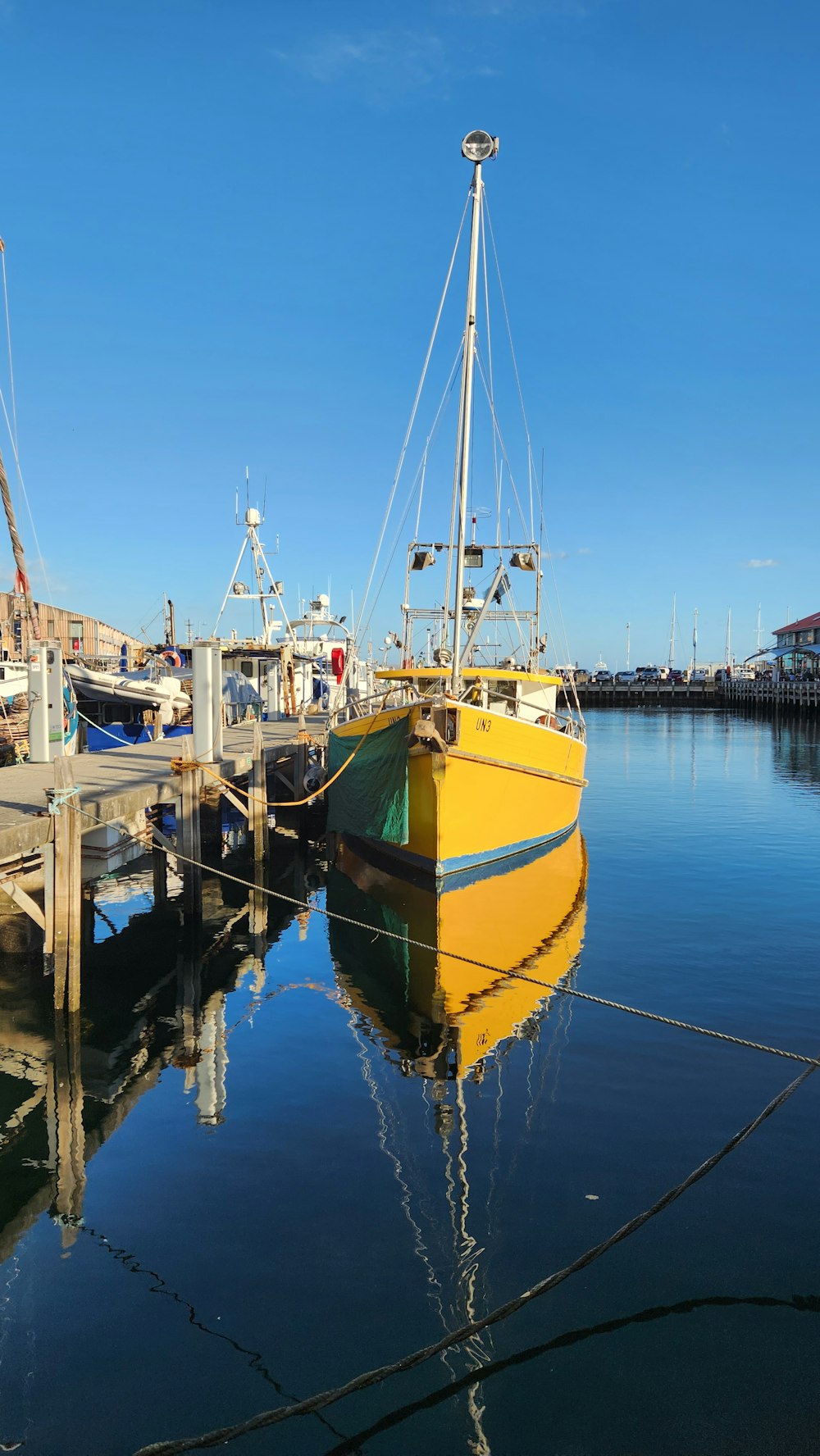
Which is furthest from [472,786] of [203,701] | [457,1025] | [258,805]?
[457,1025]

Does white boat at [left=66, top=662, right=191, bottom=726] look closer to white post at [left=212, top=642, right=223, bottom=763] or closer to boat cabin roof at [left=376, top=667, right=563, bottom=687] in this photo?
white post at [left=212, top=642, right=223, bottom=763]

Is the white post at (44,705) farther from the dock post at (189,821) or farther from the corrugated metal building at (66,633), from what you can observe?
the corrugated metal building at (66,633)

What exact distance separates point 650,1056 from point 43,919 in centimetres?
686

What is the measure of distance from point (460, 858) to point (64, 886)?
8.19 m

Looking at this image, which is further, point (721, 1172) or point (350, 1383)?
point (721, 1172)

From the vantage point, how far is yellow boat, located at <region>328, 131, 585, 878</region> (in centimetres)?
1466

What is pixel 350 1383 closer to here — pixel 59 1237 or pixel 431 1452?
pixel 431 1452

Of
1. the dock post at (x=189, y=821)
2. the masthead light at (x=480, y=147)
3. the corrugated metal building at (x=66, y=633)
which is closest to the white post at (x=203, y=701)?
the dock post at (x=189, y=821)

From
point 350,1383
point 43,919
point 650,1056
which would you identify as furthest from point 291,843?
point 350,1383

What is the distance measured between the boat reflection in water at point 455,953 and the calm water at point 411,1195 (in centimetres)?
7

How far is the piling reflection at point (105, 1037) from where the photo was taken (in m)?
6.82

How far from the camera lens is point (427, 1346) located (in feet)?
15.9

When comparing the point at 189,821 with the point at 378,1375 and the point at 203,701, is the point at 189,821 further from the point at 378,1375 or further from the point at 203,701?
the point at 378,1375

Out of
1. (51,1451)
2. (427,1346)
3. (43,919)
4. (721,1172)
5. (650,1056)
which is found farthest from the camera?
(43,919)
